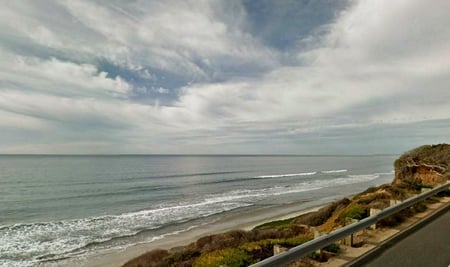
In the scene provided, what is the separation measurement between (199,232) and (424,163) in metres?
17.4

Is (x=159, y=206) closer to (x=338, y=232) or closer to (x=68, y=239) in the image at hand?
(x=68, y=239)

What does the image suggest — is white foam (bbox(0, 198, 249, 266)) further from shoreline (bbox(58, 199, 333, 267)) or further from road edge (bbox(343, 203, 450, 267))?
road edge (bbox(343, 203, 450, 267))

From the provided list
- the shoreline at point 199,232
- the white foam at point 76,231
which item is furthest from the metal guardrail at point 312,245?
the white foam at point 76,231

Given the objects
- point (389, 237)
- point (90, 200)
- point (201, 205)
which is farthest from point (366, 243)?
point (90, 200)

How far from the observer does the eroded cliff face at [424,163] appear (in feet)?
72.7

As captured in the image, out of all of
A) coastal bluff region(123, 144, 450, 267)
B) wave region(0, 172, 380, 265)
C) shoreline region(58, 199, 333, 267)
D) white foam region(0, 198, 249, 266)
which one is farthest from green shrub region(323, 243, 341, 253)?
white foam region(0, 198, 249, 266)

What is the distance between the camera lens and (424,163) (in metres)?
23.1

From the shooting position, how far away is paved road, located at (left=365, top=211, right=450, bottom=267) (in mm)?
4855

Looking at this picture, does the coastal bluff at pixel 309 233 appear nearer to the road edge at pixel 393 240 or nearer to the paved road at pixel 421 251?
the road edge at pixel 393 240

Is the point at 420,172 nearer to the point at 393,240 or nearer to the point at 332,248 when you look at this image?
the point at 393,240

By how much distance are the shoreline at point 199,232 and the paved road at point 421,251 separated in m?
12.3

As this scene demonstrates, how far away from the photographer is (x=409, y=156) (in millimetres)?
24297

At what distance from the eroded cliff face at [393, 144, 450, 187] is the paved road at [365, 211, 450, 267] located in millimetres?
17163

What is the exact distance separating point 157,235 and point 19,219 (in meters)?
Answer: 13.5
